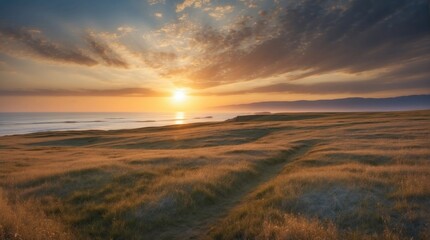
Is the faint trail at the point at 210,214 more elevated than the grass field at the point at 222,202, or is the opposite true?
the grass field at the point at 222,202

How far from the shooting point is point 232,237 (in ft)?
36.0

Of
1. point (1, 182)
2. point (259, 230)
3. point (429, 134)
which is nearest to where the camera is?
point (259, 230)

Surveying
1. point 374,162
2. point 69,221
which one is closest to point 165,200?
point 69,221

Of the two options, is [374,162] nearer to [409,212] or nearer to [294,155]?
[294,155]

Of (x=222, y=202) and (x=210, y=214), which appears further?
(x=222, y=202)

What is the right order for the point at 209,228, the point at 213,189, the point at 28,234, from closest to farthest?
1. the point at 28,234
2. the point at 209,228
3. the point at 213,189

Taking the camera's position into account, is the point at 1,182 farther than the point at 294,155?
No

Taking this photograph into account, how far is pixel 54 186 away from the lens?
18.4 meters

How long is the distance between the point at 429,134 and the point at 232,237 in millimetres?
36601

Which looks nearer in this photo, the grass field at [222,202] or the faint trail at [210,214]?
the grass field at [222,202]

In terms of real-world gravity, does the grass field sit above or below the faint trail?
above

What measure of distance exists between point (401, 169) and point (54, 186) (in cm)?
2225

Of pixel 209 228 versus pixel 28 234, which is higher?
pixel 28 234

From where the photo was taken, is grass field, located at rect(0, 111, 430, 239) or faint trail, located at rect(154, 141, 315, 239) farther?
faint trail, located at rect(154, 141, 315, 239)
